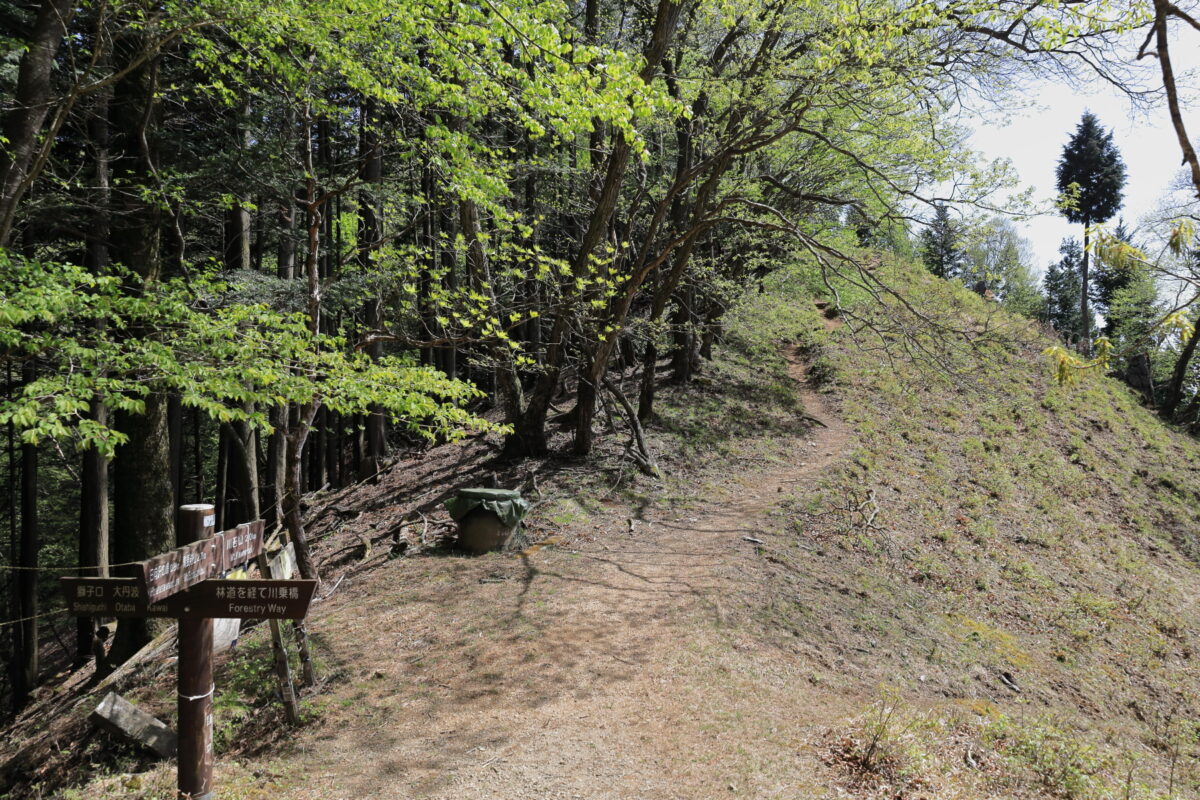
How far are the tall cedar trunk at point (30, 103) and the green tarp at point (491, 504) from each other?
18.8ft

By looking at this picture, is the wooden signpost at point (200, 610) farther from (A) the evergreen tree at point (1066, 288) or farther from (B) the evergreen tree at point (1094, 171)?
(A) the evergreen tree at point (1066, 288)

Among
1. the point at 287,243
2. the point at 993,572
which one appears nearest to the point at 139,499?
the point at 287,243

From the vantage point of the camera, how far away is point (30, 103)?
512 centimetres

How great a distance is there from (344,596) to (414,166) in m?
6.32

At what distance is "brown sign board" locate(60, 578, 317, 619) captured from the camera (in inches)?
149

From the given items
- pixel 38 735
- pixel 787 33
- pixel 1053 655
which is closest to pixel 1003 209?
pixel 787 33

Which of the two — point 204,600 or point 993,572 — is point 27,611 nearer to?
point 204,600

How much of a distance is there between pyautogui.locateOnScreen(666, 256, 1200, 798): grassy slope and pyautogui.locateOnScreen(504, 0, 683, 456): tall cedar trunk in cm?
389

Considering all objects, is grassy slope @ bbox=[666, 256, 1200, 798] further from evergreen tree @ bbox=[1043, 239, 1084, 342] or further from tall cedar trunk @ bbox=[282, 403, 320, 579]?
evergreen tree @ bbox=[1043, 239, 1084, 342]

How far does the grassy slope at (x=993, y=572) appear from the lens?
5.92 meters

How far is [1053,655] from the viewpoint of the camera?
8664 millimetres

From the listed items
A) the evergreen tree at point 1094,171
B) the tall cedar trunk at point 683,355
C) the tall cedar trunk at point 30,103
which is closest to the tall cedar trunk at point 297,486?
the tall cedar trunk at point 30,103

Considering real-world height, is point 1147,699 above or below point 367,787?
below

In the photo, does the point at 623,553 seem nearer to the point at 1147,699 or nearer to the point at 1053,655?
the point at 1053,655
